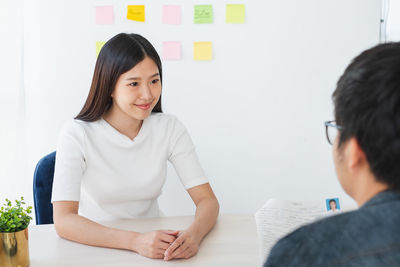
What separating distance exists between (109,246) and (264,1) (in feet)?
5.56

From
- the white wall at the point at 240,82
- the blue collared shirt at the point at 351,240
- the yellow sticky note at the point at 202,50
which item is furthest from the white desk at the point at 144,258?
the yellow sticky note at the point at 202,50

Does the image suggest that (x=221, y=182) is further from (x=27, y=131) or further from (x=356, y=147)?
(x=356, y=147)

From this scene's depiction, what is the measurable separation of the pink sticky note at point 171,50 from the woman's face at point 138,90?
32.3 inches

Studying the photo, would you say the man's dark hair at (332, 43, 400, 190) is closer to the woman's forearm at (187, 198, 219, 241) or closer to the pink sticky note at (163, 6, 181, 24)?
the woman's forearm at (187, 198, 219, 241)

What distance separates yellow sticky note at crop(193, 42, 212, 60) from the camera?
2.41 metres

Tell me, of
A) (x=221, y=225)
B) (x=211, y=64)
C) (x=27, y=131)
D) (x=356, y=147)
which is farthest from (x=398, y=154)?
(x=27, y=131)

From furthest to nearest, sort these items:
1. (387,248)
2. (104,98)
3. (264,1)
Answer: (264,1)
(104,98)
(387,248)

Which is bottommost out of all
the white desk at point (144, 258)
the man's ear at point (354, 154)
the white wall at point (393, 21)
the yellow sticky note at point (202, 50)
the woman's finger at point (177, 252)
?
the white desk at point (144, 258)

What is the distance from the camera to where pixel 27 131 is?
2506 mm

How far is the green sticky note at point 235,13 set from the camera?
2383mm

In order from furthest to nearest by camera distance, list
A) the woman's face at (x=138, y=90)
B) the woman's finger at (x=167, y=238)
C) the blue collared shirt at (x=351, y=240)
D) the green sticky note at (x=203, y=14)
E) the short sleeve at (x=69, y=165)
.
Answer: the green sticky note at (x=203, y=14) < the woman's face at (x=138, y=90) < the short sleeve at (x=69, y=165) < the woman's finger at (x=167, y=238) < the blue collared shirt at (x=351, y=240)

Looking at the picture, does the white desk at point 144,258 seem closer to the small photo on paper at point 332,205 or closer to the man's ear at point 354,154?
the small photo on paper at point 332,205

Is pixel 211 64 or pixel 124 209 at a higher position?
pixel 211 64

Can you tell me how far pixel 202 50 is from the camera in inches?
95.0
